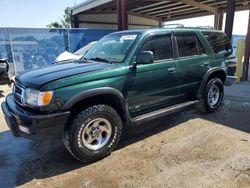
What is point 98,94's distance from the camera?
10.8 ft

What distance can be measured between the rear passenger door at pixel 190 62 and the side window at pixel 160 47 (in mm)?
204

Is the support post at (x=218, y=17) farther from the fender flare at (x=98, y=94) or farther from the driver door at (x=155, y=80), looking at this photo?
the fender flare at (x=98, y=94)

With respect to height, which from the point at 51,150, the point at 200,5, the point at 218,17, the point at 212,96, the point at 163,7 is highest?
the point at 163,7

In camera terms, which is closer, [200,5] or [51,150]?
[51,150]

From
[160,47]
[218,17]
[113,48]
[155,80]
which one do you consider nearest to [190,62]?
[160,47]

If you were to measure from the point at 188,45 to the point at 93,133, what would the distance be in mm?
2598

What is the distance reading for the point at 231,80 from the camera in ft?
19.4

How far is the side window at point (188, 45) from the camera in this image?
452 centimetres

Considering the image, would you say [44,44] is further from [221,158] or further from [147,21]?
[147,21]

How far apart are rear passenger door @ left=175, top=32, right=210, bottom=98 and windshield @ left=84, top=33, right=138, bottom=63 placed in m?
1.00

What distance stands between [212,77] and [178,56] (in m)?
1.34

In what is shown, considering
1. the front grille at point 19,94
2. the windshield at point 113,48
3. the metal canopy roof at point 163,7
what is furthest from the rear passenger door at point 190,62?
the metal canopy roof at point 163,7

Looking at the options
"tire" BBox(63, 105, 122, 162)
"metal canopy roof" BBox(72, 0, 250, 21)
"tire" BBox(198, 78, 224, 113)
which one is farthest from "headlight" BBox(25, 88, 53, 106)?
"metal canopy roof" BBox(72, 0, 250, 21)

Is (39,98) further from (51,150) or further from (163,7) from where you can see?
(163,7)
